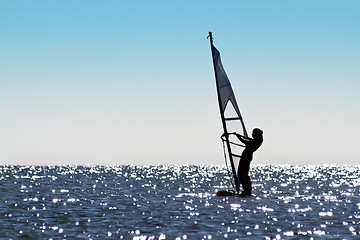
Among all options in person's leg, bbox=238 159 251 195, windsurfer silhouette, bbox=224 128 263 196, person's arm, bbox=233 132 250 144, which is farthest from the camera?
person's leg, bbox=238 159 251 195

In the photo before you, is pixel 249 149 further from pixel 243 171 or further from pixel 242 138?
pixel 243 171

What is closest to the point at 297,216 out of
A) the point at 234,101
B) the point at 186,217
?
the point at 186,217

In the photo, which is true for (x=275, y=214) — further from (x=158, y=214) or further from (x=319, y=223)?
(x=158, y=214)

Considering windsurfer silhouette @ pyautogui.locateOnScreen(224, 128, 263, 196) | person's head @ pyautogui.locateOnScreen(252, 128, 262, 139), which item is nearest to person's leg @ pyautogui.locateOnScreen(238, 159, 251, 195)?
windsurfer silhouette @ pyautogui.locateOnScreen(224, 128, 263, 196)

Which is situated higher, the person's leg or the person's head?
the person's head

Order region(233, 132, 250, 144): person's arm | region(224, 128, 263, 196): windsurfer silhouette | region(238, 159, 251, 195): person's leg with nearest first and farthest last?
region(233, 132, 250, 144): person's arm
region(224, 128, 263, 196): windsurfer silhouette
region(238, 159, 251, 195): person's leg

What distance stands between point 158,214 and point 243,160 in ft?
19.8

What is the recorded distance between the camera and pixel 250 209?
26844mm

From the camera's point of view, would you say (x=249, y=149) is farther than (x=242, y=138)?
Yes

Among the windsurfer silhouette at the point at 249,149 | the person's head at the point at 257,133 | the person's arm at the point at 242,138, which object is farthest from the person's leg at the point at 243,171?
the person's head at the point at 257,133

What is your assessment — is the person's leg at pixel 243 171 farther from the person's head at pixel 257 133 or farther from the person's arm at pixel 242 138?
the person's head at pixel 257 133

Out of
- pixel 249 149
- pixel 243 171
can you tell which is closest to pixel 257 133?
pixel 249 149

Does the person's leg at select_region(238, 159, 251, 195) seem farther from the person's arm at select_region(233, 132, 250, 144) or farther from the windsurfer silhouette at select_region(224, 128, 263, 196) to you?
the person's arm at select_region(233, 132, 250, 144)

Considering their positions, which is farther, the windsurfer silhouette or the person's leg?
the person's leg
